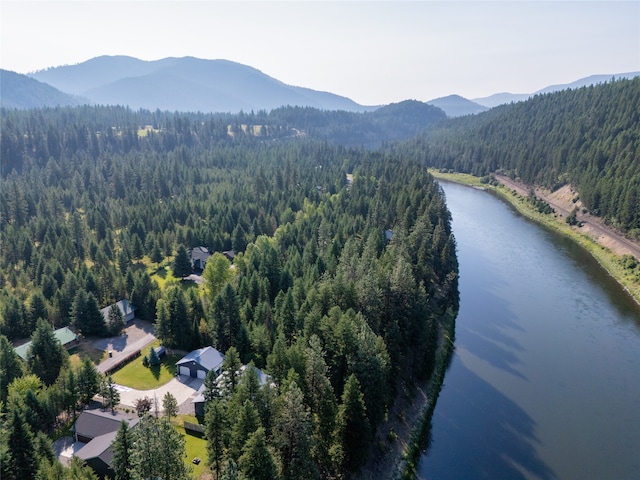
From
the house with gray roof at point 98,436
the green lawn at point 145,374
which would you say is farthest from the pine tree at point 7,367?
the green lawn at point 145,374

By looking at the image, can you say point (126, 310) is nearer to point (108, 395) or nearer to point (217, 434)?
point (108, 395)

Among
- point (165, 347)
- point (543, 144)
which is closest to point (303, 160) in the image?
point (543, 144)

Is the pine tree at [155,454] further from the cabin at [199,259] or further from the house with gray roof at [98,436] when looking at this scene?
the cabin at [199,259]

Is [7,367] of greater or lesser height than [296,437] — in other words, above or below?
below

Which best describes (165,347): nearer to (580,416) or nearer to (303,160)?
(580,416)

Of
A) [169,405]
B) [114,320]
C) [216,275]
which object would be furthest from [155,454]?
[216,275]

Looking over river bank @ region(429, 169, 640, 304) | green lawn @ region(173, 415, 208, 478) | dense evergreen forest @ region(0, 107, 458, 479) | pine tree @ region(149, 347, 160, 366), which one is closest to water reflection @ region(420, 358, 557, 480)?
dense evergreen forest @ region(0, 107, 458, 479)
